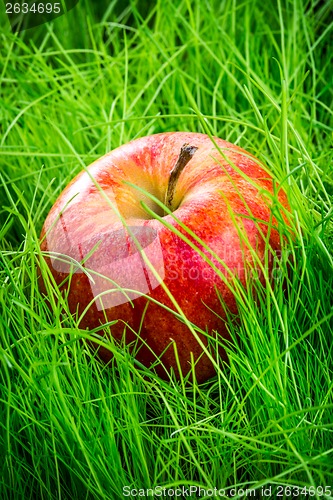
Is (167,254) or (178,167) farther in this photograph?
(178,167)

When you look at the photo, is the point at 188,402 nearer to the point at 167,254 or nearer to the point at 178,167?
the point at 167,254

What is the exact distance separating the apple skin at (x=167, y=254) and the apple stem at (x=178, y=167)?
24 millimetres

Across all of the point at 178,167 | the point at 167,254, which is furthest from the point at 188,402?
the point at 178,167

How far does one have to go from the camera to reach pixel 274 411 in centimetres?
94

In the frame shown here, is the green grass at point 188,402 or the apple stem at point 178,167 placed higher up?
the apple stem at point 178,167

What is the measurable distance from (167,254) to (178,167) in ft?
0.63

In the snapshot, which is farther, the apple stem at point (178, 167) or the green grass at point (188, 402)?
the apple stem at point (178, 167)

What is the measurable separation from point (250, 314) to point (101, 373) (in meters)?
0.24

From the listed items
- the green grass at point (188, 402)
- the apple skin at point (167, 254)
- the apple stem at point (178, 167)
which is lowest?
the green grass at point (188, 402)

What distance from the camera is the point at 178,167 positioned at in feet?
3.82

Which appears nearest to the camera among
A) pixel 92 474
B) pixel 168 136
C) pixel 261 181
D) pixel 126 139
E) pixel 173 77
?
pixel 92 474

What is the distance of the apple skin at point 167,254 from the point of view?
1.04 m

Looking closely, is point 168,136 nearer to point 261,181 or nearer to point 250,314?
point 261,181

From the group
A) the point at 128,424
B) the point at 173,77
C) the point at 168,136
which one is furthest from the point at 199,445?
the point at 173,77
